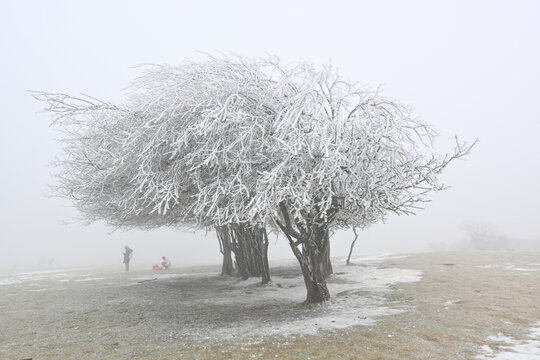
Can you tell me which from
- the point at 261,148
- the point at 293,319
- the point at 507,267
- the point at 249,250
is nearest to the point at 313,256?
the point at 293,319

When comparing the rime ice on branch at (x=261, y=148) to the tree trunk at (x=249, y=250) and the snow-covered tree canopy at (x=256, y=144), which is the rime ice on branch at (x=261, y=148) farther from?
the tree trunk at (x=249, y=250)

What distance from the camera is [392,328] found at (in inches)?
344

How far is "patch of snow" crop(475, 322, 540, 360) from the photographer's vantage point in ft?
22.0

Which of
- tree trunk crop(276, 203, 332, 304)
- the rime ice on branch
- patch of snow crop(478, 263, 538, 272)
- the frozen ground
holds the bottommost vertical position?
the frozen ground

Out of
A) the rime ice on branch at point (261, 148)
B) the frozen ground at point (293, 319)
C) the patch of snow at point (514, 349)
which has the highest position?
the rime ice on branch at point (261, 148)

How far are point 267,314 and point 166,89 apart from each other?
25.1 feet

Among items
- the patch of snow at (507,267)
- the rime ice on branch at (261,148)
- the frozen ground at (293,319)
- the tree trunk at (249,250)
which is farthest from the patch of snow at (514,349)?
the tree trunk at (249,250)

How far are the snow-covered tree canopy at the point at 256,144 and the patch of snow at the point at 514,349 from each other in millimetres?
3936

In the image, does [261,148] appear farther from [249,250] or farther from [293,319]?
[249,250]

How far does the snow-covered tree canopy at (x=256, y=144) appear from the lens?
9.35 m

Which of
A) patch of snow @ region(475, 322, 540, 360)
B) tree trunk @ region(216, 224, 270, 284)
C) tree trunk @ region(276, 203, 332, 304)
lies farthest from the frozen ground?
tree trunk @ region(216, 224, 270, 284)

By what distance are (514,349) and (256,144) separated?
24.6ft

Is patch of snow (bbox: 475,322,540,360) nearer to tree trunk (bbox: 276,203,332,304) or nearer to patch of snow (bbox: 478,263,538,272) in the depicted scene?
tree trunk (bbox: 276,203,332,304)

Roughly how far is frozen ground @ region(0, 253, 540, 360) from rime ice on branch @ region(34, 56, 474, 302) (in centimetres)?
252
